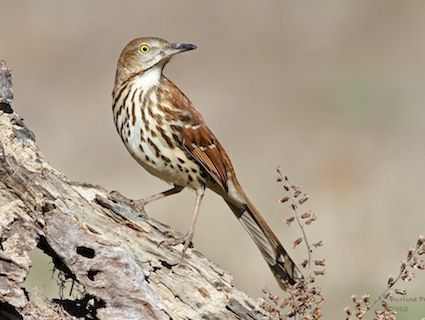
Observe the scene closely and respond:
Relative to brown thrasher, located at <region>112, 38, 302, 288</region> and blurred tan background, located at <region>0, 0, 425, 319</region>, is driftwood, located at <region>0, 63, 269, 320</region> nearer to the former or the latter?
brown thrasher, located at <region>112, 38, 302, 288</region>

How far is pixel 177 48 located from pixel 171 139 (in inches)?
24.9

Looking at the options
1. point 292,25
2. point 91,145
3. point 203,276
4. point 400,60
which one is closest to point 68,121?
point 91,145

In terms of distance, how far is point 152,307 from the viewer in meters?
5.26

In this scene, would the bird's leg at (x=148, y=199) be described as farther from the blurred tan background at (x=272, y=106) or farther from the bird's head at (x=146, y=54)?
the blurred tan background at (x=272, y=106)

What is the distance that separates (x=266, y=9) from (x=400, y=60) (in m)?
4.54

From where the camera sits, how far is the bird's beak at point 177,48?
7.28m

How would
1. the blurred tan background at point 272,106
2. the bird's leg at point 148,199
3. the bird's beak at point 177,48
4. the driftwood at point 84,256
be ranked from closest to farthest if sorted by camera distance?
the driftwood at point 84,256 → the bird's leg at point 148,199 → the bird's beak at point 177,48 → the blurred tan background at point 272,106

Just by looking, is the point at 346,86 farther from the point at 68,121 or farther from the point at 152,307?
the point at 152,307

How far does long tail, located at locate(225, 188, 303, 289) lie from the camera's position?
21.6ft

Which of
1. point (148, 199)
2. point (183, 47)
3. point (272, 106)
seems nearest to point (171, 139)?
point (148, 199)

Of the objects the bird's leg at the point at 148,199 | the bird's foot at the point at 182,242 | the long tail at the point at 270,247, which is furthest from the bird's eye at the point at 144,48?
the bird's foot at the point at 182,242

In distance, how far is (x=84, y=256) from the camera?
204 inches

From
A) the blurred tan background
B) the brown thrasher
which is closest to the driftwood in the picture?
the brown thrasher

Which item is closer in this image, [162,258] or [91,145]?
[162,258]
